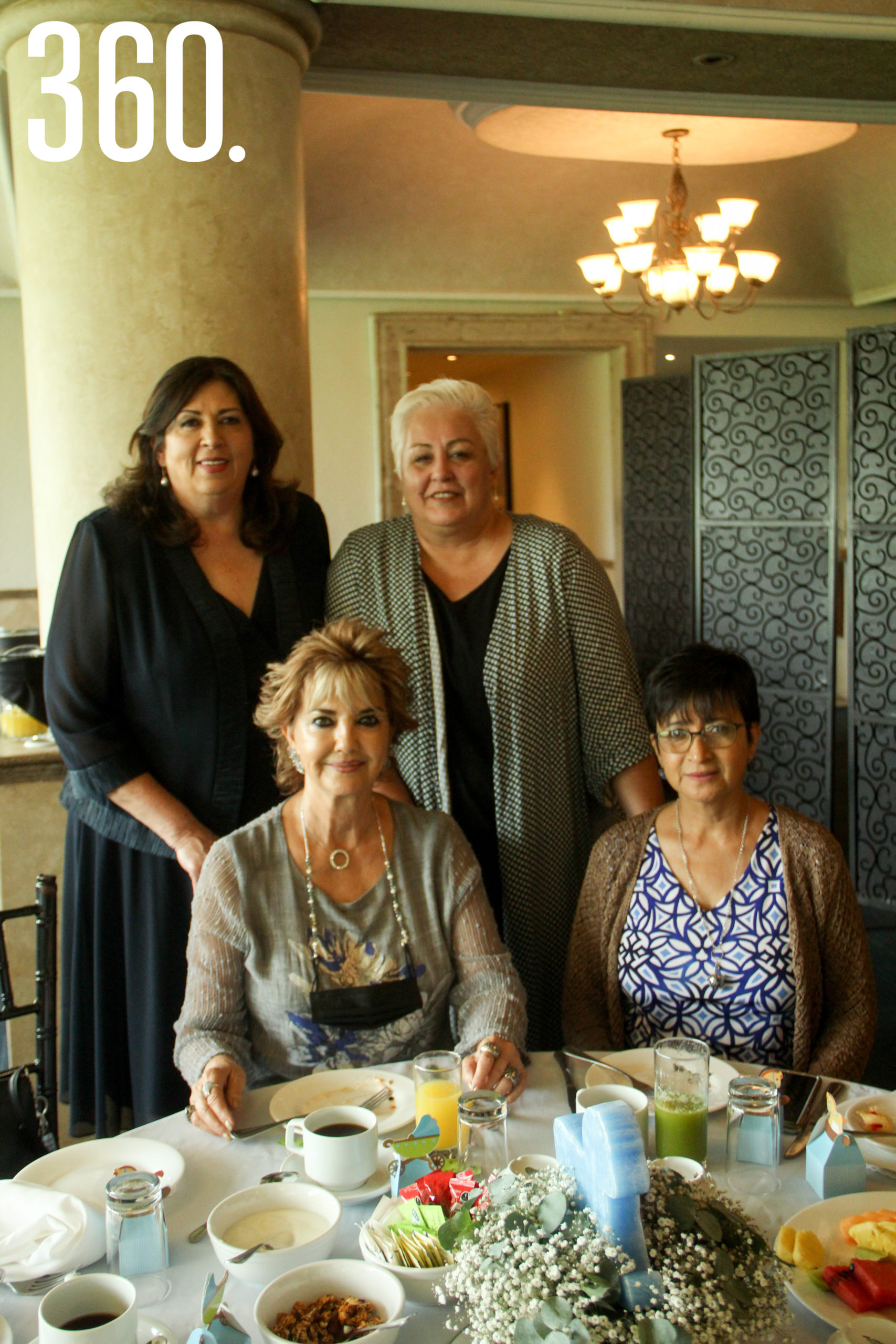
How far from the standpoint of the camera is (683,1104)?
1513 millimetres

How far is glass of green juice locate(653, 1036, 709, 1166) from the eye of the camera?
1512 mm

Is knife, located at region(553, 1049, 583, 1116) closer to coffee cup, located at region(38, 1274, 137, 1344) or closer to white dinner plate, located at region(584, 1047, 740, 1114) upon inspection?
white dinner plate, located at region(584, 1047, 740, 1114)

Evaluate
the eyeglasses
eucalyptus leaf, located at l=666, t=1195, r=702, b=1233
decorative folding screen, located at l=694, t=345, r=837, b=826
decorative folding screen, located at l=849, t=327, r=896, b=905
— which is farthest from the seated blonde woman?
decorative folding screen, located at l=694, t=345, r=837, b=826

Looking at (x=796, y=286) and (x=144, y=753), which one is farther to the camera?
(x=796, y=286)

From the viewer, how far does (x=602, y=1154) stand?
1077mm

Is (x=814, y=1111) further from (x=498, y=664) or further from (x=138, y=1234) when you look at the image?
(x=498, y=664)

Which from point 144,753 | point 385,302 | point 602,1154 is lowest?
point 602,1154

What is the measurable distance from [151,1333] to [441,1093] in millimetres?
489

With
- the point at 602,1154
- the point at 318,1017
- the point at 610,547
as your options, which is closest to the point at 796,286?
the point at 610,547

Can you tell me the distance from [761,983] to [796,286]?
316 inches

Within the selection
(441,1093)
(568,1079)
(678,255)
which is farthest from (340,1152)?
(678,255)

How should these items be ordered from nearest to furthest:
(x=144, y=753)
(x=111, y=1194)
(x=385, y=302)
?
(x=111, y=1194), (x=144, y=753), (x=385, y=302)

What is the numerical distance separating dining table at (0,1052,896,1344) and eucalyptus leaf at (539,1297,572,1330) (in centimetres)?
18

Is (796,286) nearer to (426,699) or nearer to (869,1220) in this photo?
(426,699)
